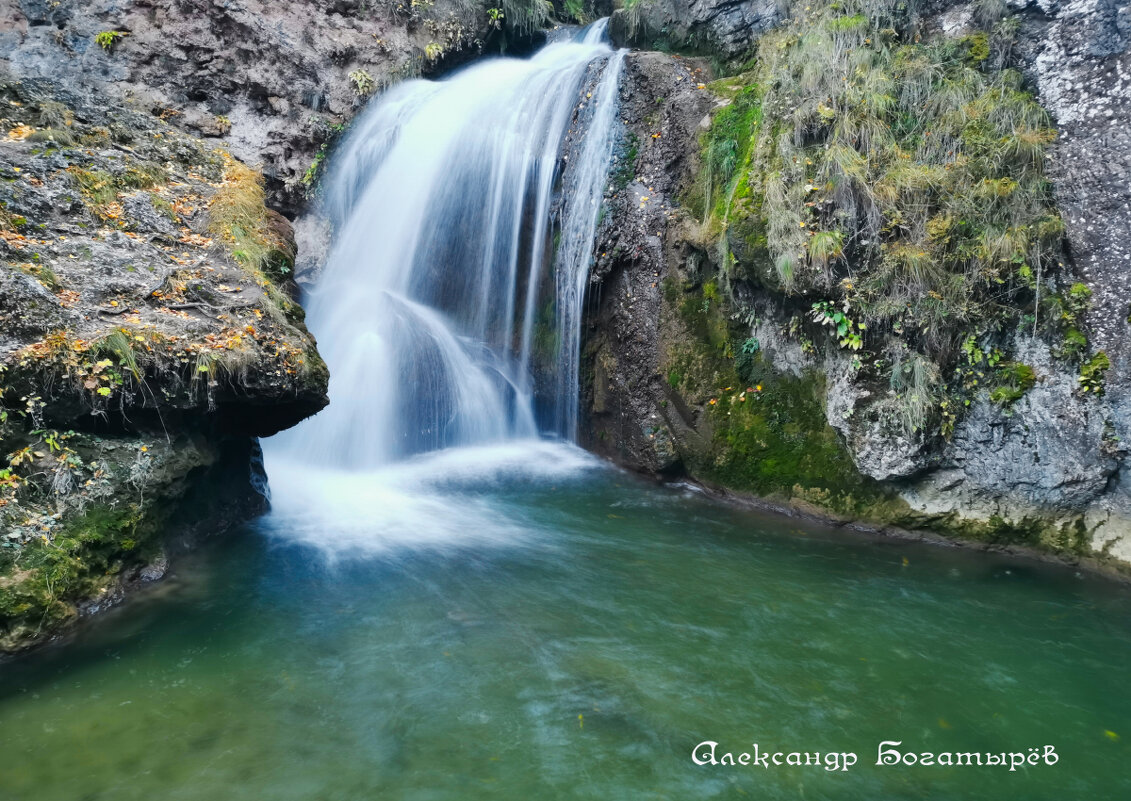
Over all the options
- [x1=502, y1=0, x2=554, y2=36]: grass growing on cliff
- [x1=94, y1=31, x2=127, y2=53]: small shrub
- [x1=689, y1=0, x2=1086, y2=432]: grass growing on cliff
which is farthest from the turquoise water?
[x1=502, y1=0, x2=554, y2=36]: grass growing on cliff

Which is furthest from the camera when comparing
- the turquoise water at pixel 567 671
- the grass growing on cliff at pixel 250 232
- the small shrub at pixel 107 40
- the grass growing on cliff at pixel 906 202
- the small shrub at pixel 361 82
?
the small shrub at pixel 361 82

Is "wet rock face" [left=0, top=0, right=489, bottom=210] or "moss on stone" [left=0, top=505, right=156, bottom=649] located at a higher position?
"wet rock face" [left=0, top=0, right=489, bottom=210]

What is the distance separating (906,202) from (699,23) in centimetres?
504

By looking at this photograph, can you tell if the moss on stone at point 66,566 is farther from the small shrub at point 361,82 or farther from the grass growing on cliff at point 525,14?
the grass growing on cliff at point 525,14

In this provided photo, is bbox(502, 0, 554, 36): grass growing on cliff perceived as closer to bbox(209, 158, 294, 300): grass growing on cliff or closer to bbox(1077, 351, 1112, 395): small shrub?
bbox(209, 158, 294, 300): grass growing on cliff

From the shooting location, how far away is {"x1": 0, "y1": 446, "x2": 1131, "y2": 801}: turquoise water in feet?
10.9

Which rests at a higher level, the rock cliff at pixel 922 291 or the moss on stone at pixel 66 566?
the rock cliff at pixel 922 291

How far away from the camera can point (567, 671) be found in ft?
13.7

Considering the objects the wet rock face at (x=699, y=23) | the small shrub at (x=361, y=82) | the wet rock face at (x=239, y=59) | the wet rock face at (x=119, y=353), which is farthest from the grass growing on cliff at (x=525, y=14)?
the wet rock face at (x=119, y=353)

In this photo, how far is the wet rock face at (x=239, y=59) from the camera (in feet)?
29.0

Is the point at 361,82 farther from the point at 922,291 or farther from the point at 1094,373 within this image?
the point at 1094,373

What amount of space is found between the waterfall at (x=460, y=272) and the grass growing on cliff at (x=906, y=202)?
8.55 ft

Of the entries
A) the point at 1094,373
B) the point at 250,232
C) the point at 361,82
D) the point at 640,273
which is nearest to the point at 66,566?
the point at 250,232

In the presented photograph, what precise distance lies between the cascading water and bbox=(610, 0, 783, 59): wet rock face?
109cm
